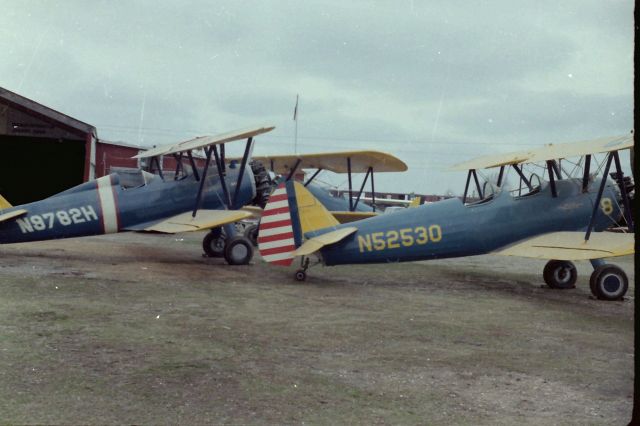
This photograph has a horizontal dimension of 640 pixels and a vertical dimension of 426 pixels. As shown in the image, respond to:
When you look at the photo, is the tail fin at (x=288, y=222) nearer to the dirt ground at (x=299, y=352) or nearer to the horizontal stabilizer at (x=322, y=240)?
the horizontal stabilizer at (x=322, y=240)

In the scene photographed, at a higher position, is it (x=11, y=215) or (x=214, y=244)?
(x=11, y=215)

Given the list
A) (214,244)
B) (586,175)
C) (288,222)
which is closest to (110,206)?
(214,244)

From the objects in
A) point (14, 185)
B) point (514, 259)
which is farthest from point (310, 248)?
point (14, 185)

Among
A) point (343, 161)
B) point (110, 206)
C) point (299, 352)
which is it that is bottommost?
point (299, 352)

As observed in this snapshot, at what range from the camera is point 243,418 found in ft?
10.8

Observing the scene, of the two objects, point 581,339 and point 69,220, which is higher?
point 69,220

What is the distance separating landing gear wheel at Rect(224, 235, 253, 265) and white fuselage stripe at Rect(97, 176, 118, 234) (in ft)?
7.24

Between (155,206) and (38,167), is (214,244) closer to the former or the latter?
(155,206)

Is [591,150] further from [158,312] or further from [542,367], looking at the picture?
[158,312]

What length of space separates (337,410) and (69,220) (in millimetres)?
8827

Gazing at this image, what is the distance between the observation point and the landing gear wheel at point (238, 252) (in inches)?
449

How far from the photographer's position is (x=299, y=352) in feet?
15.9

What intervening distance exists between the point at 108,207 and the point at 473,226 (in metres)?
6.76

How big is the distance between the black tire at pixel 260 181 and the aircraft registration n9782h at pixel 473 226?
17.2ft
